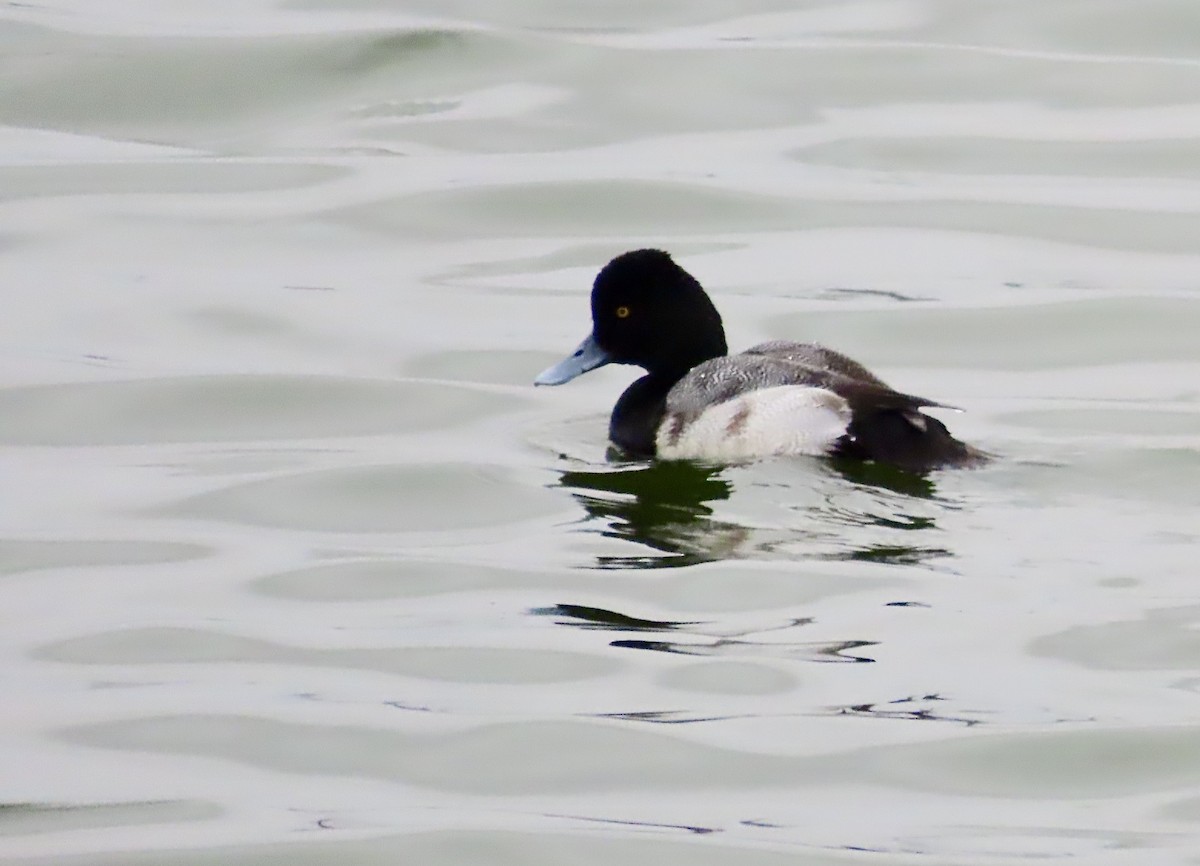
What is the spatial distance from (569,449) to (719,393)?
0.69 meters

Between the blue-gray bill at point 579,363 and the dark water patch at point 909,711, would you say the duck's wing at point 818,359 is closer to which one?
the blue-gray bill at point 579,363

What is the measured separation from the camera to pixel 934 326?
1128 centimetres

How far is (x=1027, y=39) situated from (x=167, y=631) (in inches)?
374

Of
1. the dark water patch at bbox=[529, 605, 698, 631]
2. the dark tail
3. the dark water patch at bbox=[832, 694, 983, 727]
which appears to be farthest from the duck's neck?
the dark water patch at bbox=[832, 694, 983, 727]

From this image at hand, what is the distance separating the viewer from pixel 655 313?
966cm

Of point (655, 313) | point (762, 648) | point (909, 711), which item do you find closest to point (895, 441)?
point (655, 313)

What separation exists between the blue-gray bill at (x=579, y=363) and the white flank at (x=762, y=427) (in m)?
0.66

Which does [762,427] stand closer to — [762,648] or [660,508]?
[660,508]

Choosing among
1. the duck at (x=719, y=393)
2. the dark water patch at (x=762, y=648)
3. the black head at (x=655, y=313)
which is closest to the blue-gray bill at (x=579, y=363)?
the duck at (x=719, y=393)

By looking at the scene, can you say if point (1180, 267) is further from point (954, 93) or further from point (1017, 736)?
point (1017, 736)

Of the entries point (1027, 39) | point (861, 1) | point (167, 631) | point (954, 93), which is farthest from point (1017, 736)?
point (861, 1)

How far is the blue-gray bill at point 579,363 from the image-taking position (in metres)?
9.80

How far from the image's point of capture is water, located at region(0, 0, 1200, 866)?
6.22m

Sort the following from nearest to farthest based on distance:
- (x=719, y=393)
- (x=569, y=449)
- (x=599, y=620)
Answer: (x=599, y=620) → (x=719, y=393) → (x=569, y=449)
